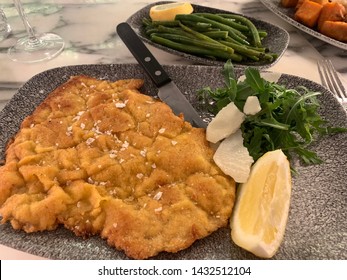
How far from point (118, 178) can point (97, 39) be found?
1641 mm

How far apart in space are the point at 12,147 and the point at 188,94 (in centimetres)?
97

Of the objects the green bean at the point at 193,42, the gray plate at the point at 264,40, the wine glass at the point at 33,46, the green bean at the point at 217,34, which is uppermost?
the green bean at the point at 217,34

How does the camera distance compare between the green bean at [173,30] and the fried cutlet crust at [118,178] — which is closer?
the fried cutlet crust at [118,178]

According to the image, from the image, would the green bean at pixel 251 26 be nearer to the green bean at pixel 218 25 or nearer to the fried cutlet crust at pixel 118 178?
the green bean at pixel 218 25

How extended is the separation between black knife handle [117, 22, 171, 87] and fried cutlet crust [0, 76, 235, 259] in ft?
0.86

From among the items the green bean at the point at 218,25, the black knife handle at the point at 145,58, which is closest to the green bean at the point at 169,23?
the green bean at the point at 218,25

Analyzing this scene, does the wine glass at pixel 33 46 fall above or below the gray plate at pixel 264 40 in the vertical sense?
below

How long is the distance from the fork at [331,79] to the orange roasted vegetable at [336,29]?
0.59 feet

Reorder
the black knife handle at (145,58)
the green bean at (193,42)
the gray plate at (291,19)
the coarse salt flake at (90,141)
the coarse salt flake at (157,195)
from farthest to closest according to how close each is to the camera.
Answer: the gray plate at (291,19), the green bean at (193,42), the black knife handle at (145,58), the coarse salt flake at (90,141), the coarse salt flake at (157,195)

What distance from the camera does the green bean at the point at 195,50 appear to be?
9.29ft

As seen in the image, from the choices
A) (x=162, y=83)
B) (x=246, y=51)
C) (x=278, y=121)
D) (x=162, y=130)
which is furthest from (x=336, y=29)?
(x=162, y=130)

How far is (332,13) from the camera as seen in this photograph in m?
3.05

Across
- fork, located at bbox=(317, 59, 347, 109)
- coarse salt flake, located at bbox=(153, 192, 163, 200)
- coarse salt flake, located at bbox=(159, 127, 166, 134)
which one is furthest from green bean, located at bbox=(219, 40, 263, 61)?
coarse salt flake, located at bbox=(153, 192, 163, 200)

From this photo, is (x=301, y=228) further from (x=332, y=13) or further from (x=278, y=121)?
(x=332, y=13)
